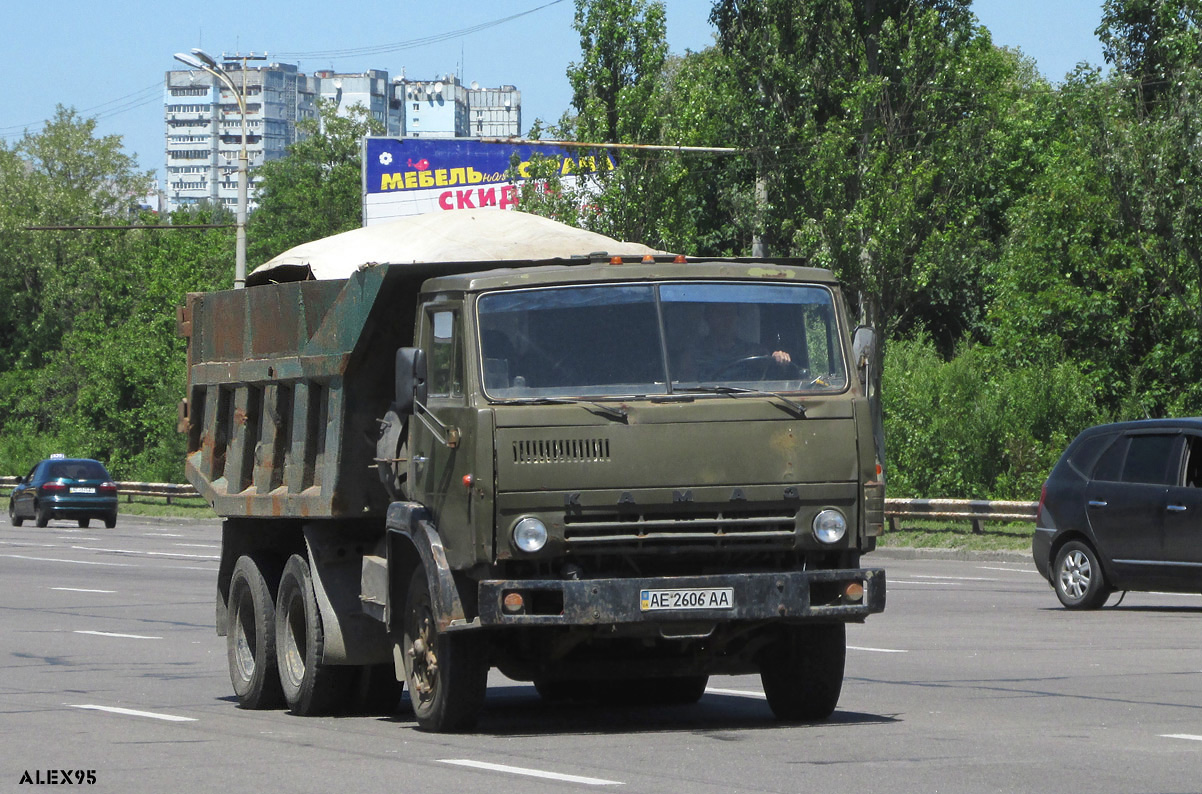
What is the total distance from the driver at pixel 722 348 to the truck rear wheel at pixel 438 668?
5.57 ft

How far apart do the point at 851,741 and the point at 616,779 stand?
1650 mm

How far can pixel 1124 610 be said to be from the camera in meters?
18.1

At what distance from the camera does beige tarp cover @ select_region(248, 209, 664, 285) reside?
36.7 feet

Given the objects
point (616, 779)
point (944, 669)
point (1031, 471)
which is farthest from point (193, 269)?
point (616, 779)

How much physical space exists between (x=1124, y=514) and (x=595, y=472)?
32.0 feet

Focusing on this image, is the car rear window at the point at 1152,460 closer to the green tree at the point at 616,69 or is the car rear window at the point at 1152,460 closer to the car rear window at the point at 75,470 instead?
the green tree at the point at 616,69

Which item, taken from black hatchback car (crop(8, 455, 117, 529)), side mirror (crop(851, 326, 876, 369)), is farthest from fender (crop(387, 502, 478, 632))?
black hatchback car (crop(8, 455, 117, 529))

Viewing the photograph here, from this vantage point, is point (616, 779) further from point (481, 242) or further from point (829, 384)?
point (481, 242)

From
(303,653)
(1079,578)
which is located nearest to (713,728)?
(303,653)

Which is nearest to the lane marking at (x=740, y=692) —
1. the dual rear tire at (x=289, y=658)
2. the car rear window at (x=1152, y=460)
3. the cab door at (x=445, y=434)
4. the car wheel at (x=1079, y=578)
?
the dual rear tire at (x=289, y=658)

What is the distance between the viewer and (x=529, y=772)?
27.4 feet

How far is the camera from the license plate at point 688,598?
9.19m

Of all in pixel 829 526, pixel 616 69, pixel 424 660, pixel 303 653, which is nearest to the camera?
pixel 829 526

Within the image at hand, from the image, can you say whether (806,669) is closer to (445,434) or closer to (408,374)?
(445,434)
